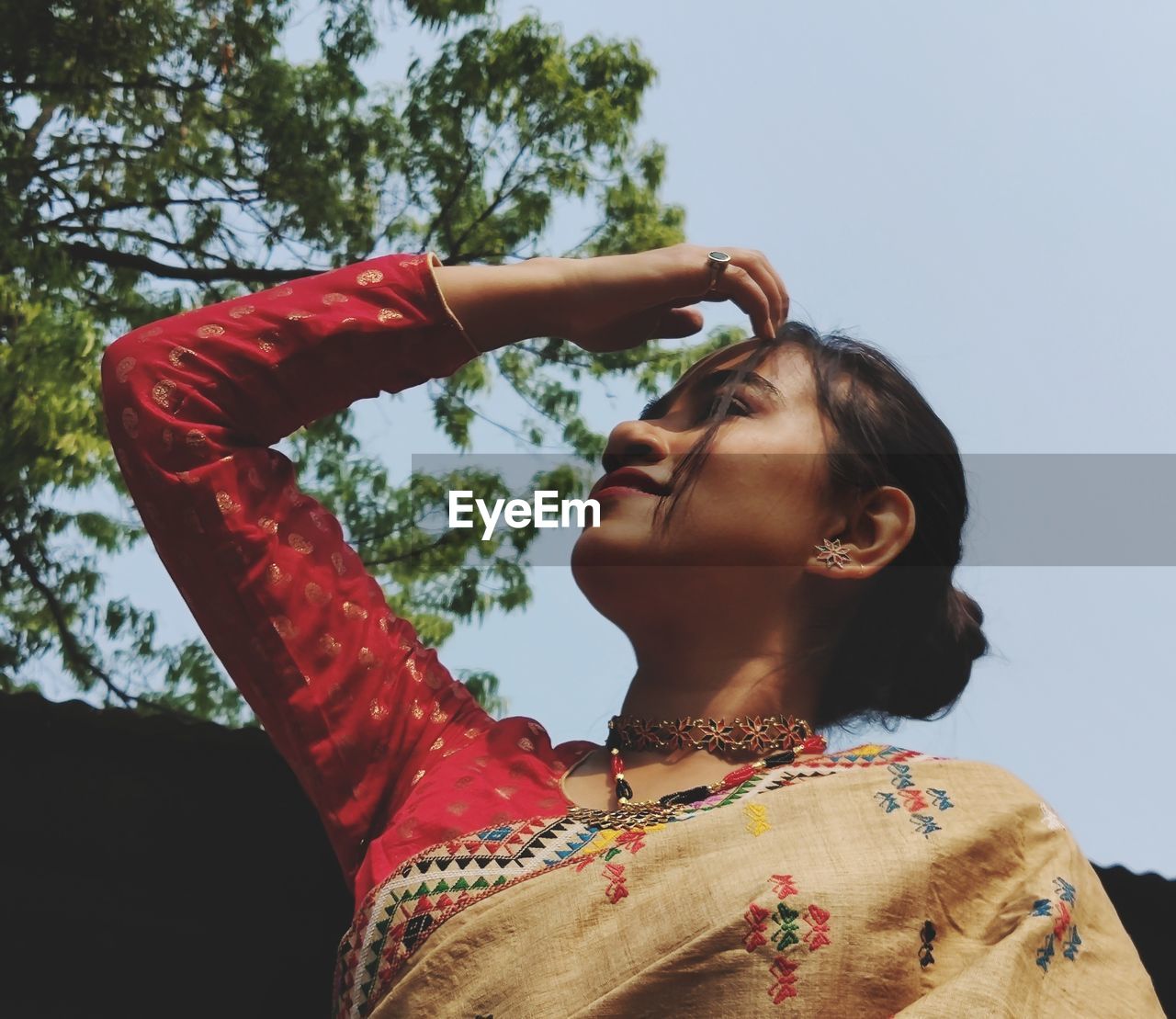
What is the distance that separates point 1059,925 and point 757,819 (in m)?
0.38

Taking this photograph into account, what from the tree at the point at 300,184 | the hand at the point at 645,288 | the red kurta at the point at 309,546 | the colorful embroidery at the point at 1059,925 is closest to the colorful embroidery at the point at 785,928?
the colorful embroidery at the point at 1059,925

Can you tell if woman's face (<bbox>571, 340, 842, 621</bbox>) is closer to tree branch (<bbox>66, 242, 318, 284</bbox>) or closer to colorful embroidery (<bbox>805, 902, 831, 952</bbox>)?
colorful embroidery (<bbox>805, 902, 831, 952</bbox>)

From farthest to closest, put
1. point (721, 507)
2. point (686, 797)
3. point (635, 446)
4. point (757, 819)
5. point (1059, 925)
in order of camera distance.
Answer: point (635, 446)
point (721, 507)
point (686, 797)
point (757, 819)
point (1059, 925)

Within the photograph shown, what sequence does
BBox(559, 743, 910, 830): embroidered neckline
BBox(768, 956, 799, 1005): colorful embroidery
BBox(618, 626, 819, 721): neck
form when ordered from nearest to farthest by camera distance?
1. BBox(768, 956, 799, 1005): colorful embroidery
2. BBox(559, 743, 910, 830): embroidered neckline
3. BBox(618, 626, 819, 721): neck

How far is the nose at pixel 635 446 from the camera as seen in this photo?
2199 millimetres

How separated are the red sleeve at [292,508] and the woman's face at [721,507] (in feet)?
1.00

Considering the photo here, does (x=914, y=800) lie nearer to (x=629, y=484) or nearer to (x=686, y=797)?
(x=686, y=797)

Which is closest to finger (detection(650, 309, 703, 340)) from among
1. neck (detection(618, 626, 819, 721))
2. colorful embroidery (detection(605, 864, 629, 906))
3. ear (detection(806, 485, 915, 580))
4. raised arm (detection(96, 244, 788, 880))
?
raised arm (detection(96, 244, 788, 880))

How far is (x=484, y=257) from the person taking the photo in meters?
6.94

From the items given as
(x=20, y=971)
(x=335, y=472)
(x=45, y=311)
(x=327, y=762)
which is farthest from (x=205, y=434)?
(x=335, y=472)

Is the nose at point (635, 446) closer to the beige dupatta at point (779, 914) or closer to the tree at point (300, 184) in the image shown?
the beige dupatta at point (779, 914)

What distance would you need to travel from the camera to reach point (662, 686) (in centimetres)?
222

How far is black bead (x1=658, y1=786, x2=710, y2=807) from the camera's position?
1.99 metres

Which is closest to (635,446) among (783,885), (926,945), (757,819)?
(757,819)
